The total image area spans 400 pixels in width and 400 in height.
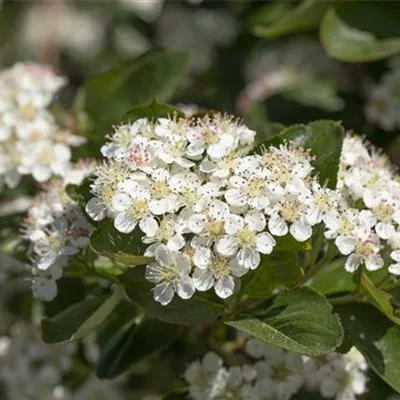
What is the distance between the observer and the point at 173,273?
1.53 meters

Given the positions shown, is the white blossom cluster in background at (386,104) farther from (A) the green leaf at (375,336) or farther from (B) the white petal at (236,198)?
(B) the white petal at (236,198)

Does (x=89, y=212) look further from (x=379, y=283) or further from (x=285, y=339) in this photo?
(x=379, y=283)

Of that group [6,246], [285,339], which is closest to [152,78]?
[6,246]

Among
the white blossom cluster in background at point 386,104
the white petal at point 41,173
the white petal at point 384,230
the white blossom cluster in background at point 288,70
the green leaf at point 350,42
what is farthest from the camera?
the white blossom cluster in background at point 288,70

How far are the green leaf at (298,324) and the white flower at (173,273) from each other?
95 mm

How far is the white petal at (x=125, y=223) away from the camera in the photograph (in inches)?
61.3

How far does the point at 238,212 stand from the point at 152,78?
0.79 metres

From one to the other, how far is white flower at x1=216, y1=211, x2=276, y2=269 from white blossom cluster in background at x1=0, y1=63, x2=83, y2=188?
0.59 m

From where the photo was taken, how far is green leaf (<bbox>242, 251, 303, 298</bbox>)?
1.61 meters

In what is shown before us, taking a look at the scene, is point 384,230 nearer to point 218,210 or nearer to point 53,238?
point 218,210

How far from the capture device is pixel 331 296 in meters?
1.78

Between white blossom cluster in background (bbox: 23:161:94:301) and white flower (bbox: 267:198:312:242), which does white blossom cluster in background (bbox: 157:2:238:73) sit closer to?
white blossom cluster in background (bbox: 23:161:94:301)

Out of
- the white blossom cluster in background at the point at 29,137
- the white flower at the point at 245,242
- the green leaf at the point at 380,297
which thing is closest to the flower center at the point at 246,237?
the white flower at the point at 245,242

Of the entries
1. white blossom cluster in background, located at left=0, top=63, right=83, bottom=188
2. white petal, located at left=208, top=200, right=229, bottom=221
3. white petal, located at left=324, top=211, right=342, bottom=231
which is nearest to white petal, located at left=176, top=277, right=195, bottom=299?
white petal, located at left=208, top=200, right=229, bottom=221
